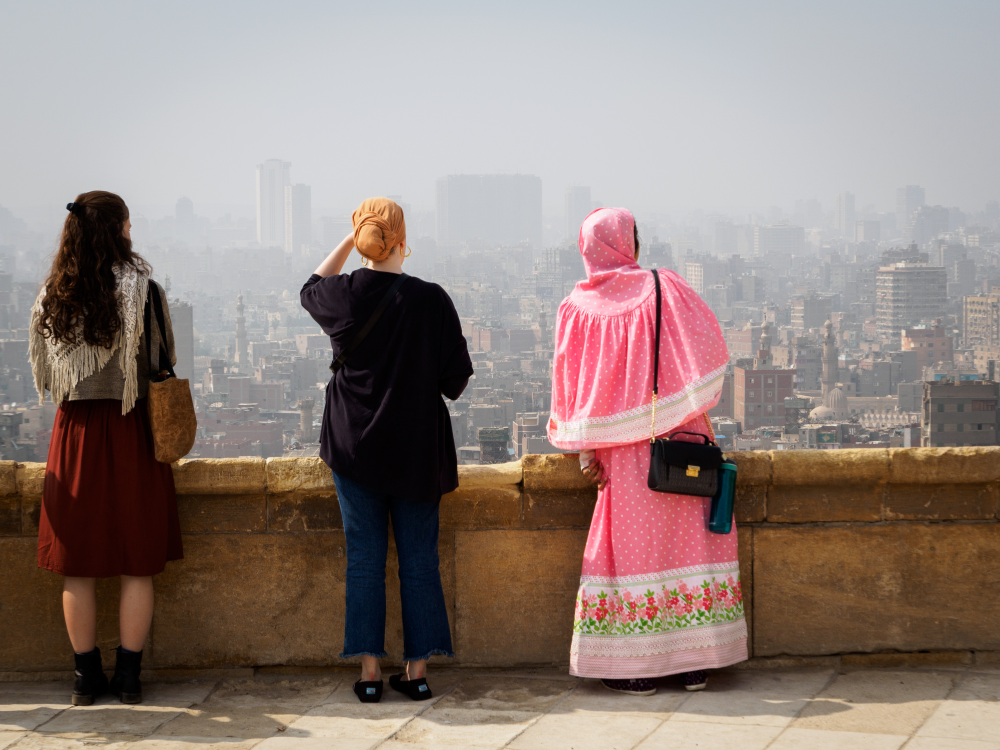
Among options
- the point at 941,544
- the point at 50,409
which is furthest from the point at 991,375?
the point at 941,544

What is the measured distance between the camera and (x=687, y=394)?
2.34 m

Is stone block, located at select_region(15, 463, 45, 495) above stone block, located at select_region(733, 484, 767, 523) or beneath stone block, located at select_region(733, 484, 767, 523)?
above

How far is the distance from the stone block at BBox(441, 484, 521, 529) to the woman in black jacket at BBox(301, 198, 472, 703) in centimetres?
22

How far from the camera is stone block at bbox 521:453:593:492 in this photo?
100 inches

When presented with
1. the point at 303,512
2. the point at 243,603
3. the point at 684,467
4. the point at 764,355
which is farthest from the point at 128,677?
the point at 764,355

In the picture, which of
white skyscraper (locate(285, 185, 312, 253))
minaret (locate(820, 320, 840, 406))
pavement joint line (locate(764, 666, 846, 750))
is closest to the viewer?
pavement joint line (locate(764, 666, 846, 750))

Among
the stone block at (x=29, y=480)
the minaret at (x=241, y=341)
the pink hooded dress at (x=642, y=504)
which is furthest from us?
the minaret at (x=241, y=341)

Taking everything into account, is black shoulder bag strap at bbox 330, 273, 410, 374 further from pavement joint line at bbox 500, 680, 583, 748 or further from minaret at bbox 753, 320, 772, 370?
minaret at bbox 753, 320, 772, 370

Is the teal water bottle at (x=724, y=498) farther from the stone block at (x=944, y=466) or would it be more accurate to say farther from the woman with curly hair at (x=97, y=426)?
the woman with curly hair at (x=97, y=426)

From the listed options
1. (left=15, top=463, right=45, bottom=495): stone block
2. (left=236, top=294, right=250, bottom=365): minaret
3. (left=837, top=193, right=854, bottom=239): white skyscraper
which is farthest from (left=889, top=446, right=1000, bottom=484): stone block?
(left=837, top=193, right=854, bottom=239): white skyscraper

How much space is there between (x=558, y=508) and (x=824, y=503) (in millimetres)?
745

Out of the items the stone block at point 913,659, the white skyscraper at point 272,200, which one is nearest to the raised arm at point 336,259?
the stone block at point 913,659

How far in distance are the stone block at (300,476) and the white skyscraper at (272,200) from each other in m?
125

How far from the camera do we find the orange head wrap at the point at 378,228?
227 cm
